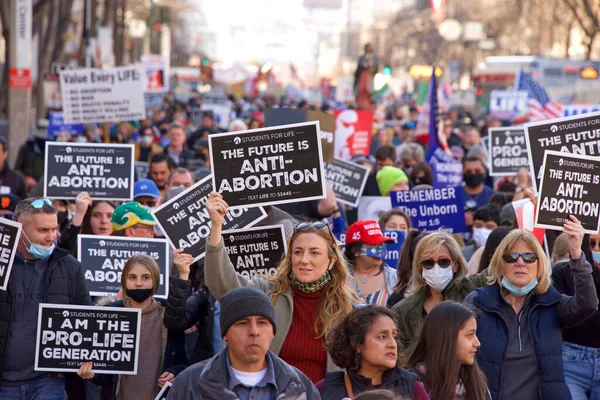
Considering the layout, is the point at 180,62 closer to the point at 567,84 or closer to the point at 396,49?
the point at 396,49

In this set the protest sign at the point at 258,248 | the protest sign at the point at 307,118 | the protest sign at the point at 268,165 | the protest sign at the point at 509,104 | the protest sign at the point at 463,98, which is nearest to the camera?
the protest sign at the point at 268,165

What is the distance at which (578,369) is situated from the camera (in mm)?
7469

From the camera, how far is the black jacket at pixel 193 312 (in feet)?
23.1

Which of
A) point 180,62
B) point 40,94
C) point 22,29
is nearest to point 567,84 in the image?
point 40,94

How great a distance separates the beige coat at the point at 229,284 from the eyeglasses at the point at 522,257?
1283mm

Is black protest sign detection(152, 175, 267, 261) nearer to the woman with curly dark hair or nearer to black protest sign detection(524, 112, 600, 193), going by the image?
black protest sign detection(524, 112, 600, 193)

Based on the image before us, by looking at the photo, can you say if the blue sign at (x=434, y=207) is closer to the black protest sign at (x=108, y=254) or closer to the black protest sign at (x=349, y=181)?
the black protest sign at (x=349, y=181)

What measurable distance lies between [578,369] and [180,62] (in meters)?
126

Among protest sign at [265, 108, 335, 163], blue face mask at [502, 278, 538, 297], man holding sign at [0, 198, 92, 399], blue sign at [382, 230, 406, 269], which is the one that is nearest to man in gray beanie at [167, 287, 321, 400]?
blue face mask at [502, 278, 538, 297]

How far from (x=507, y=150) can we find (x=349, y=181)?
8.67ft

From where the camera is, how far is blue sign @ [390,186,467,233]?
36.9 feet

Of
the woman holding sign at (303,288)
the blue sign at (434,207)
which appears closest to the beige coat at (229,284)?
the woman holding sign at (303,288)

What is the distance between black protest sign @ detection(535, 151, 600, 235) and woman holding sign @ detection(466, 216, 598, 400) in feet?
2.15

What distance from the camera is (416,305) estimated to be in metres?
7.15
